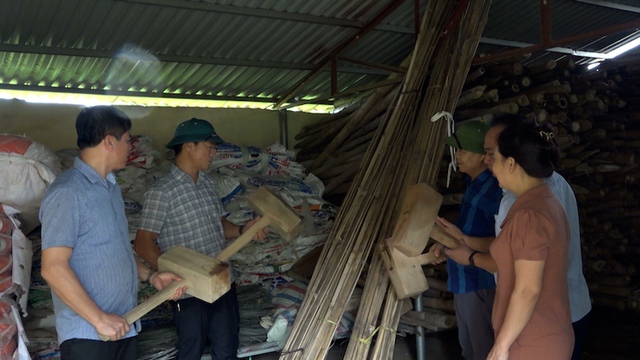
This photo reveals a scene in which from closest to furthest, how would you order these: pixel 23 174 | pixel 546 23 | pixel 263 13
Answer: pixel 23 174
pixel 546 23
pixel 263 13

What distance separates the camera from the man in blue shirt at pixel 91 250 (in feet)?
7.25

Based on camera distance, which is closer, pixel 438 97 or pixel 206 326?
pixel 206 326

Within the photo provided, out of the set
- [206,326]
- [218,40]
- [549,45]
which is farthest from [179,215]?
[549,45]

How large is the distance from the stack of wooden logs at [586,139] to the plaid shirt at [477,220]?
132 cm

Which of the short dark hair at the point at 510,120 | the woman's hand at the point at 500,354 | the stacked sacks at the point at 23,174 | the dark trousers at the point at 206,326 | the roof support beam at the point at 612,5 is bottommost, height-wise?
the dark trousers at the point at 206,326

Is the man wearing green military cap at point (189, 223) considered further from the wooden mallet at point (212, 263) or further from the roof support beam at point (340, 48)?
the roof support beam at point (340, 48)

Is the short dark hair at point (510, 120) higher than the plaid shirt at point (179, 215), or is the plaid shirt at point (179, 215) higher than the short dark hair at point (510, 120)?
the short dark hair at point (510, 120)

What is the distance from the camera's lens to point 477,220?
3004mm

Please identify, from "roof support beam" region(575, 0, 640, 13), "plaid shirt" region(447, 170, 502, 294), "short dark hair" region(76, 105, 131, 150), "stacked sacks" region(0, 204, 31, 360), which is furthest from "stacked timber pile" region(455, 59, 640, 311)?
"stacked sacks" region(0, 204, 31, 360)

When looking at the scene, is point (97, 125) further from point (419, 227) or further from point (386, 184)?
point (386, 184)

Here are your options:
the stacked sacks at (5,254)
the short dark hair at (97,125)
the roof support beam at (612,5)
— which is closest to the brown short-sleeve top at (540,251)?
the short dark hair at (97,125)

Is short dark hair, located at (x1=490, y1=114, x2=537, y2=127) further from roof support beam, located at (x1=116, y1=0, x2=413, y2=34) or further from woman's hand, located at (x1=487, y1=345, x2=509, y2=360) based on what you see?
roof support beam, located at (x1=116, y1=0, x2=413, y2=34)

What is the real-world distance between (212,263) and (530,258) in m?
1.34

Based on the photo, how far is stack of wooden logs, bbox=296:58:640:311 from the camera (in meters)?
4.36
